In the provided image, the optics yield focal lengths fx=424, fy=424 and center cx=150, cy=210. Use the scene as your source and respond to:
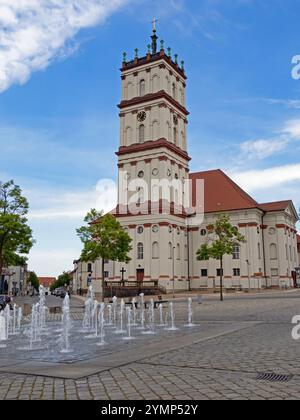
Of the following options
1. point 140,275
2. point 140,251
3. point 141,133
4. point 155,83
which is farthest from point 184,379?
point 155,83

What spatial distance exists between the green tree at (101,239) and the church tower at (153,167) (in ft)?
53.3

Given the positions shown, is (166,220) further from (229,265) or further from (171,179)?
(229,265)

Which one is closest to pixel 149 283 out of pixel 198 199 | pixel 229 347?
pixel 198 199

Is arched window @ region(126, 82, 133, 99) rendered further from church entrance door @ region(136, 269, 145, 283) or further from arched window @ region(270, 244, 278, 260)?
arched window @ region(270, 244, 278, 260)

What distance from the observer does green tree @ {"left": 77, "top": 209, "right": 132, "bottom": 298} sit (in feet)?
127

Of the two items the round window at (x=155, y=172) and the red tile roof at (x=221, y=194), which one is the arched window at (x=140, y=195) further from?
the red tile roof at (x=221, y=194)

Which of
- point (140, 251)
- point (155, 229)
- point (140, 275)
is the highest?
point (155, 229)

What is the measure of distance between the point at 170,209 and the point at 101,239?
800 inches

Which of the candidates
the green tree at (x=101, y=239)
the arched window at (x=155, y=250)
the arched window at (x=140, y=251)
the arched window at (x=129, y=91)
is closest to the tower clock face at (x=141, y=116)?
the arched window at (x=129, y=91)

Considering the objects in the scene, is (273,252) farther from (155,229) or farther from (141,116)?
(141,116)

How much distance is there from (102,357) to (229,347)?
10.1 ft

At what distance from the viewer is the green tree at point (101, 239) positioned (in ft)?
127

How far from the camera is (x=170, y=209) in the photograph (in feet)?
190
